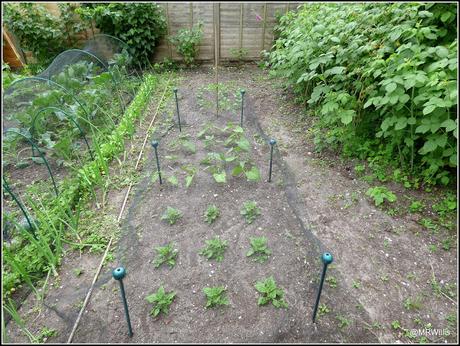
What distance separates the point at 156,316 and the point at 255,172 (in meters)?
1.63

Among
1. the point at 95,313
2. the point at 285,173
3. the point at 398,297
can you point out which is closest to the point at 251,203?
the point at 285,173

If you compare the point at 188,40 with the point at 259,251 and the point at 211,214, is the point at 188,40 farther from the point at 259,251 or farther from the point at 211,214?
the point at 259,251

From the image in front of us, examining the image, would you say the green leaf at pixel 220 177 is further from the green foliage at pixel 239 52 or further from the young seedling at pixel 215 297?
the green foliage at pixel 239 52

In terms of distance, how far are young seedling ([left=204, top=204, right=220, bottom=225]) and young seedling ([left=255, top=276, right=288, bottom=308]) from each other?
75cm

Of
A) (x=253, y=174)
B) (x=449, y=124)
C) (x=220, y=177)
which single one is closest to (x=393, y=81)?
(x=449, y=124)

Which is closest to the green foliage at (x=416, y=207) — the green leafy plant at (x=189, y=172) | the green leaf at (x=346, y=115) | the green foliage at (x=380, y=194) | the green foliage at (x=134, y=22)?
the green foliage at (x=380, y=194)

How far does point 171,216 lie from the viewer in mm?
2582

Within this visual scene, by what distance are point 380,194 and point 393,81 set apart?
1008 mm

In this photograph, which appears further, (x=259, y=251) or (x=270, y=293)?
(x=259, y=251)

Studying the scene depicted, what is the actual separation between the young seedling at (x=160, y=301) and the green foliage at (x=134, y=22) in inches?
206

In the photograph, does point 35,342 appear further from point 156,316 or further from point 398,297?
point 398,297

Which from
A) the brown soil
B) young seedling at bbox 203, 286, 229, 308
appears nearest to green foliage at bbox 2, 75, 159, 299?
the brown soil

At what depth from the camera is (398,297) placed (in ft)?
6.43

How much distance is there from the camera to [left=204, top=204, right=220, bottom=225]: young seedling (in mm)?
2572
